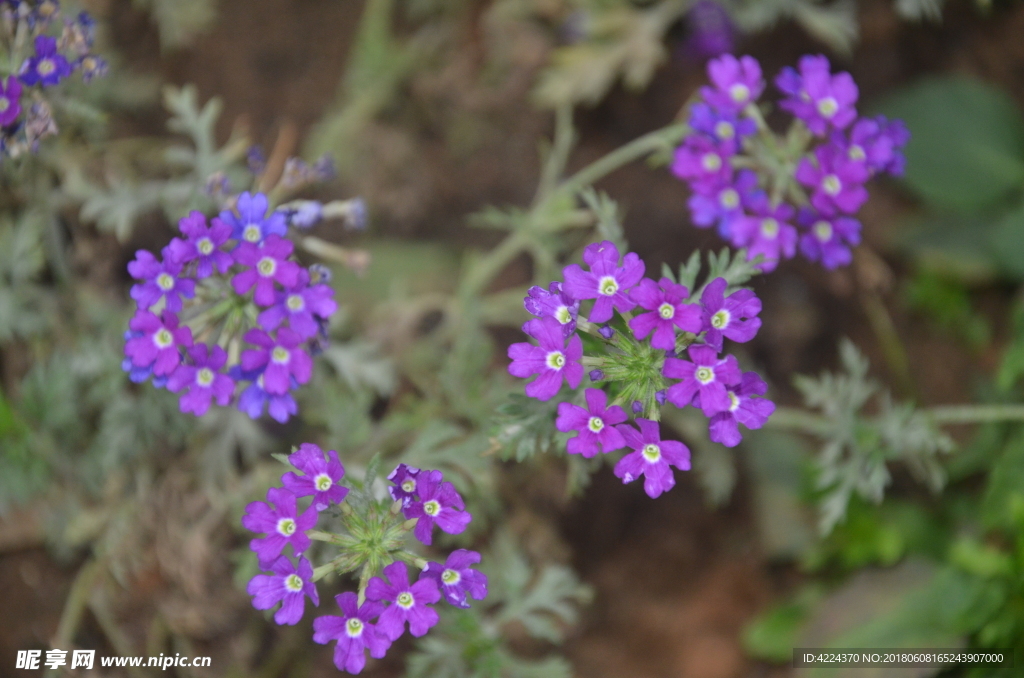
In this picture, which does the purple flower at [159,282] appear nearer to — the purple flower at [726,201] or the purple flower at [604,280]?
the purple flower at [604,280]

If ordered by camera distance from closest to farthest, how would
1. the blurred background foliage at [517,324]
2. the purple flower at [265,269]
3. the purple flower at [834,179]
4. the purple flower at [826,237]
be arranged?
the purple flower at [265,269] → the purple flower at [834,179] → the purple flower at [826,237] → the blurred background foliage at [517,324]

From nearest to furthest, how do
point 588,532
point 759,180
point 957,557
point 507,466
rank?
point 759,180, point 957,557, point 507,466, point 588,532

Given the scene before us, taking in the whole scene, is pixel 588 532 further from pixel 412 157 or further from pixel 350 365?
pixel 412 157

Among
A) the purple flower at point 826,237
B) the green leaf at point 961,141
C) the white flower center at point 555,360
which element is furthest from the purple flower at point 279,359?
the green leaf at point 961,141

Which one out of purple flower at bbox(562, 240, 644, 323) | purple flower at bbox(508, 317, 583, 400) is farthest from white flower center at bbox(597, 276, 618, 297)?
purple flower at bbox(508, 317, 583, 400)

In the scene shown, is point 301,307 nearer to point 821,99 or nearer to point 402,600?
point 402,600

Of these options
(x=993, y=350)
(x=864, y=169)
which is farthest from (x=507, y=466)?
(x=993, y=350)

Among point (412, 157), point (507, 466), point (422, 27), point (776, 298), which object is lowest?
point (507, 466)
